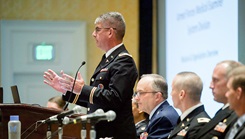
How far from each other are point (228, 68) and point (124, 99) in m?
0.71

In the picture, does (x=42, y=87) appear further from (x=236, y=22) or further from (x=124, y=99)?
(x=124, y=99)

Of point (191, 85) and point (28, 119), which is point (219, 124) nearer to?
point (191, 85)

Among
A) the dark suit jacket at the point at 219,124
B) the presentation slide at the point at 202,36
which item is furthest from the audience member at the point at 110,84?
the presentation slide at the point at 202,36

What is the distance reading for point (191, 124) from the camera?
12.1 ft

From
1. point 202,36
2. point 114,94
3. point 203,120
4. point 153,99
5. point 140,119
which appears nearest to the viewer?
point 203,120

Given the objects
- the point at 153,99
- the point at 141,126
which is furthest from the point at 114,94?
the point at 141,126

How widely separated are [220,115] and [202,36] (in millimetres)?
2704

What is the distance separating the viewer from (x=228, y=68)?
11.7 ft

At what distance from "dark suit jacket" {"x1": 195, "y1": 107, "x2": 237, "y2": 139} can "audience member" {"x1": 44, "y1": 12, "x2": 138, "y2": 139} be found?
61 cm

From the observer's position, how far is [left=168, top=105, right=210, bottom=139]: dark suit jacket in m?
3.61

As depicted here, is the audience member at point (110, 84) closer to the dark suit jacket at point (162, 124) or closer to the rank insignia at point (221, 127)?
the dark suit jacket at point (162, 124)

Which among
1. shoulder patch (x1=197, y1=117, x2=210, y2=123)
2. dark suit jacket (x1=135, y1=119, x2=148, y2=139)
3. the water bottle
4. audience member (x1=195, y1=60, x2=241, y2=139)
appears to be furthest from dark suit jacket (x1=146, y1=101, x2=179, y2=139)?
the water bottle

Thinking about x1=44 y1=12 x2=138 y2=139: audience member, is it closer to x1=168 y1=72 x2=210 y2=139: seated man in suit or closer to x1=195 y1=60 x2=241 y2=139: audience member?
x1=168 y1=72 x2=210 y2=139: seated man in suit

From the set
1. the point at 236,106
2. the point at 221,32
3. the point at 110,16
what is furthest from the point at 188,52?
the point at 236,106
